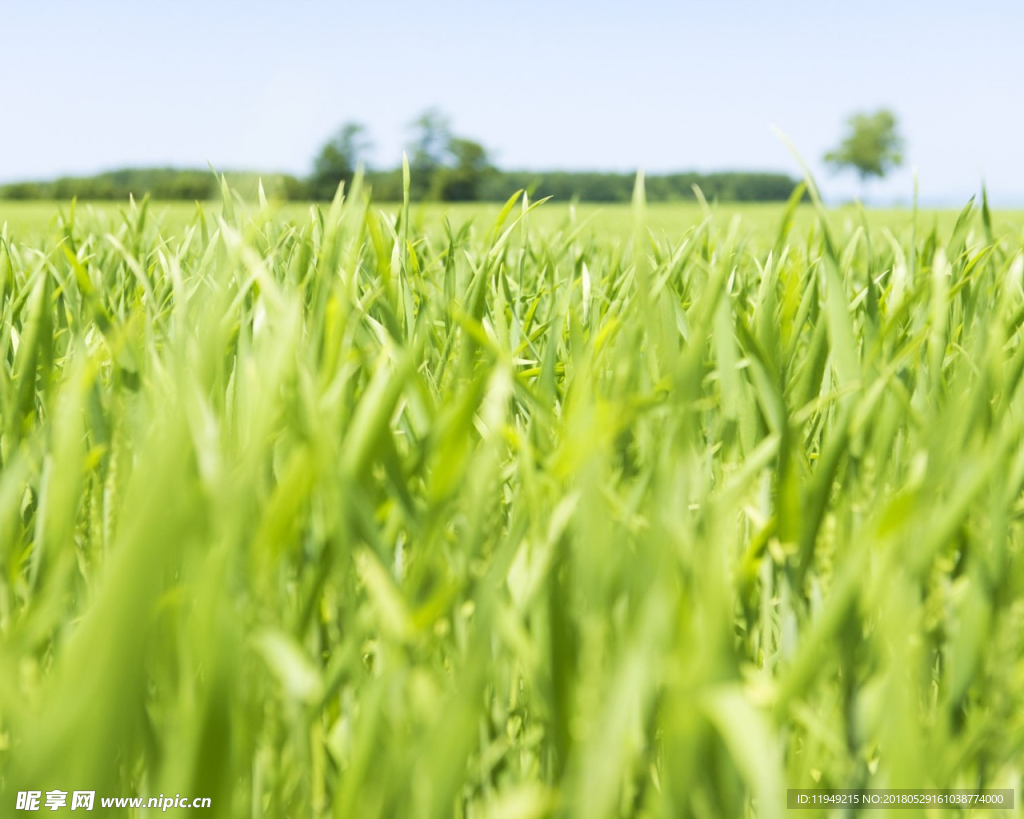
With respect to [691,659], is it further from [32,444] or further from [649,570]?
[32,444]

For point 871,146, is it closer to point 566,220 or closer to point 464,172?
point 464,172

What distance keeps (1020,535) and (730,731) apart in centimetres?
48

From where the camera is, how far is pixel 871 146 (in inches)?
1775

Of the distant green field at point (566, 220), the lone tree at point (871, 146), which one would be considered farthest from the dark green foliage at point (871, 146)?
the distant green field at point (566, 220)

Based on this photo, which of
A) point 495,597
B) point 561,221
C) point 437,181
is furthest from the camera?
point 437,181

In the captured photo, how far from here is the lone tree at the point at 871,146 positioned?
45.1 metres

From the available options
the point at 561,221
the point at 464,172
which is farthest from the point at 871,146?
the point at 561,221

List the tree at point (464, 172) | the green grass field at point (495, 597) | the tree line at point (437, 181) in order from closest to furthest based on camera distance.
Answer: the green grass field at point (495, 597) < the tree line at point (437, 181) < the tree at point (464, 172)

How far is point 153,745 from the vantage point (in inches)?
16.3

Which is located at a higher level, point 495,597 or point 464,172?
point 464,172

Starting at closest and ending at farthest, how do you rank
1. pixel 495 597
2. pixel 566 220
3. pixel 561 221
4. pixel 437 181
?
pixel 495 597 → pixel 566 220 → pixel 561 221 → pixel 437 181

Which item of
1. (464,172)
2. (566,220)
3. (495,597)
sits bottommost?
(495,597)

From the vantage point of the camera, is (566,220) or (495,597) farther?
(566,220)

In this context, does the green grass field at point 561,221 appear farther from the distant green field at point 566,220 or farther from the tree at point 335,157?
the tree at point 335,157
